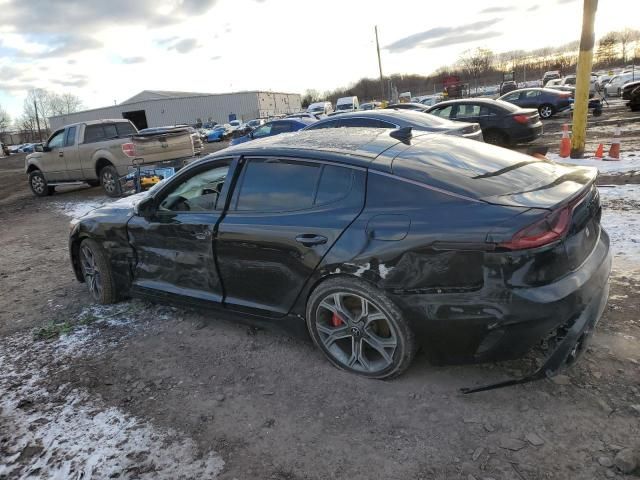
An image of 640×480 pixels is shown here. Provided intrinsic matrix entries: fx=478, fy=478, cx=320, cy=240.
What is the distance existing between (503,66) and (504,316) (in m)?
100

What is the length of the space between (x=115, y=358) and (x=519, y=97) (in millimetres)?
22335

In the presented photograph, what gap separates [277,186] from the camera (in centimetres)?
340

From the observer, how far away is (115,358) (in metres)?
3.76

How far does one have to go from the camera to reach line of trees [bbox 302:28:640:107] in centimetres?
7238

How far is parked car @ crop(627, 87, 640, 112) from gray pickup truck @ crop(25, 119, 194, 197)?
741 inches

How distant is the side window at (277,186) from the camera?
128 inches

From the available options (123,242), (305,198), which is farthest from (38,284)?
(305,198)

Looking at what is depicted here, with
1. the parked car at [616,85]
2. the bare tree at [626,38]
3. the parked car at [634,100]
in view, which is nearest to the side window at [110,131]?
the parked car at [634,100]

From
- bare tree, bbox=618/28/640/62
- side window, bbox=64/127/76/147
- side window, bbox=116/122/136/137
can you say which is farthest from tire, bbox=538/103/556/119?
bare tree, bbox=618/28/640/62

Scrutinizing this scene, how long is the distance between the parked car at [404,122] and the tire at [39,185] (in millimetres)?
8834

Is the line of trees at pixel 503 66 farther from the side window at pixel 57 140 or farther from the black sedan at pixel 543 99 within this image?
the side window at pixel 57 140

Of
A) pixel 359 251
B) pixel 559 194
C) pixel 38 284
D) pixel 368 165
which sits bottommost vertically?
pixel 38 284

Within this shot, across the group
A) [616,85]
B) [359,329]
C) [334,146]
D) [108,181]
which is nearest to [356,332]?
[359,329]

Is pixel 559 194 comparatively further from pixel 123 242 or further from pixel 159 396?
pixel 123 242
